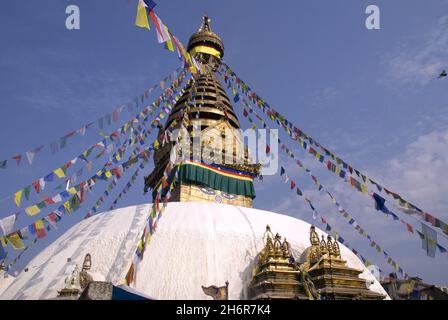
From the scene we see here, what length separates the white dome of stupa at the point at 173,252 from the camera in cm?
870

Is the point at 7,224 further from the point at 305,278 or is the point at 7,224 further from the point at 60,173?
the point at 305,278

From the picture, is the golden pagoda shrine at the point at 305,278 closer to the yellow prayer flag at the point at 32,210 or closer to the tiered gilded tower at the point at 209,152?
the yellow prayer flag at the point at 32,210

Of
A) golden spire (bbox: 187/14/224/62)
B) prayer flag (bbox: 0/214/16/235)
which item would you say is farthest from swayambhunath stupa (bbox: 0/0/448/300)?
golden spire (bbox: 187/14/224/62)

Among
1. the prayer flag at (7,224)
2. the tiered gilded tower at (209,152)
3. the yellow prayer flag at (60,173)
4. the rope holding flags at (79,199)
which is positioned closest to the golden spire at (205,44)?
the tiered gilded tower at (209,152)

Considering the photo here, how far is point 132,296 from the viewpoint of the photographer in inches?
261

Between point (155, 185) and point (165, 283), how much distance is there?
37.2ft

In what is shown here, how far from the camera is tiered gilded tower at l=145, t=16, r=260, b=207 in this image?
16.6 m

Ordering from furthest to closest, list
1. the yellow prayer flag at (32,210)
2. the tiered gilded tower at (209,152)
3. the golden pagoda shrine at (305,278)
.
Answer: the tiered gilded tower at (209,152) < the golden pagoda shrine at (305,278) < the yellow prayer flag at (32,210)

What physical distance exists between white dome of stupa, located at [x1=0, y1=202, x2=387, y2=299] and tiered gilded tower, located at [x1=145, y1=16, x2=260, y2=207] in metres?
4.97

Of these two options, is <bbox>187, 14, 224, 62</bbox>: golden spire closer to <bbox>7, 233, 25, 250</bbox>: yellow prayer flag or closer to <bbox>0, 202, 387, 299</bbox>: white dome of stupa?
<bbox>0, 202, 387, 299</bbox>: white dome of stupa

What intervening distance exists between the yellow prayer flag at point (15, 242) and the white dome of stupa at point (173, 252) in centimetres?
168
